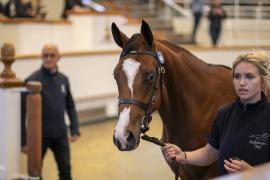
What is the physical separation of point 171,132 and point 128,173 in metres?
2.66

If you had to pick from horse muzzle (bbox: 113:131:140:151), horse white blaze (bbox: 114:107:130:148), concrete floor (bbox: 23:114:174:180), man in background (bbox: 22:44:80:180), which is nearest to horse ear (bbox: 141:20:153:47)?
horse white blaze (bbox: 114:107:130:148)

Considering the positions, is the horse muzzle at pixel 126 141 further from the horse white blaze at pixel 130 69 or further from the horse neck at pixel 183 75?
the horse neck at pixel 183 75

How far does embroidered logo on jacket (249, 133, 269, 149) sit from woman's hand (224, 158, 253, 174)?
94mm

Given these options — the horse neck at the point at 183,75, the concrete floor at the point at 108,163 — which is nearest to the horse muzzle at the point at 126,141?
the horse neck at the point at 183,75

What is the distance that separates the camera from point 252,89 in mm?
2211

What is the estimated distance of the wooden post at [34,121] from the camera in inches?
170

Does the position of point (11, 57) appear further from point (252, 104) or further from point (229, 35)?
point (229, 35)

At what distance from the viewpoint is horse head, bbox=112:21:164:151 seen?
2438mm

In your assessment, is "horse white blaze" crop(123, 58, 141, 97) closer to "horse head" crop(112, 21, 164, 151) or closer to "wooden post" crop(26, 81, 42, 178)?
"horse head" crop(112, 21, 164, 151)

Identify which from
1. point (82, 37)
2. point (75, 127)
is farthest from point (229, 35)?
point (75, 127)

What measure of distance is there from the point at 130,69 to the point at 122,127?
0.32m

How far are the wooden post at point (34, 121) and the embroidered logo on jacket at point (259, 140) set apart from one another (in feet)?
8.23

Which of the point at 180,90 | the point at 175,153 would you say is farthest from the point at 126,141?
the point at 180,90

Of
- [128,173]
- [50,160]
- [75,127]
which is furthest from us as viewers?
[50,160]
